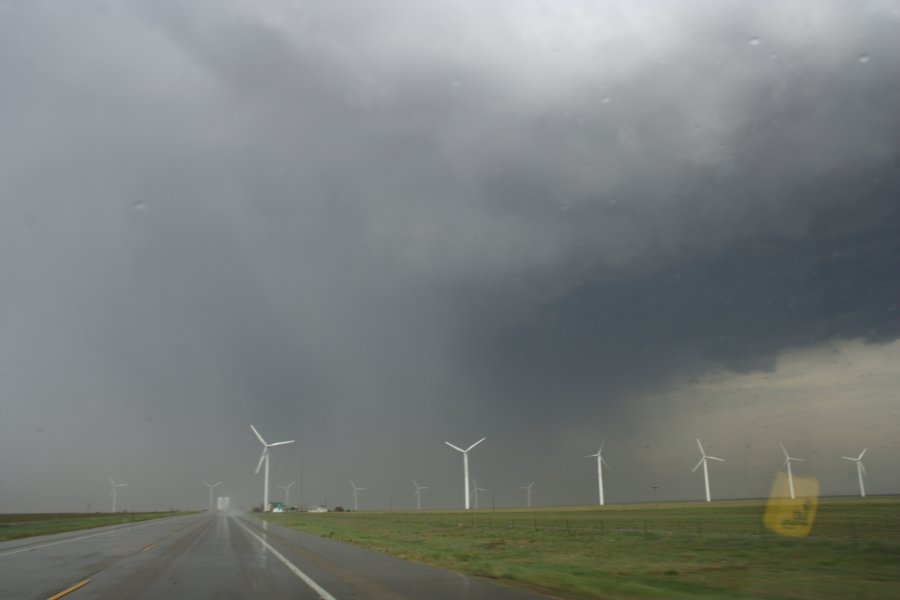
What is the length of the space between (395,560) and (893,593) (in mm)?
18033

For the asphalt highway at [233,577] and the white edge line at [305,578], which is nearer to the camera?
the white edge line at [305,578]

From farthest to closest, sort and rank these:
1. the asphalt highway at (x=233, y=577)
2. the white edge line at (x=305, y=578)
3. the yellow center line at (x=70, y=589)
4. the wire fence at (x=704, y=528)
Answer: the wire fence at (x=704, y=528) → the asphalt highway at (x=233, y=577) → the yellow center line at (x=70, y=589) → the white edge line at (x=305, y=578)

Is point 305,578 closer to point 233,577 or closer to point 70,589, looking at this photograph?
point 233,577

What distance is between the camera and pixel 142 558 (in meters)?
31.4

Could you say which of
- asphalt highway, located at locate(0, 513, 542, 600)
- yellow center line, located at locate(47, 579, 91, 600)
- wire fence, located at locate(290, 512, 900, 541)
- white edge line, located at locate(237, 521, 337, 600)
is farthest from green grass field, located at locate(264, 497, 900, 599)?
yellow center line, located at locate(47, 579, 91, 600)

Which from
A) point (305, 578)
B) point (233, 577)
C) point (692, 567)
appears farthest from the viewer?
point (692, 567)

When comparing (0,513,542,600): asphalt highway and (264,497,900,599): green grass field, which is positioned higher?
(0,513,542,600): asphalt highway

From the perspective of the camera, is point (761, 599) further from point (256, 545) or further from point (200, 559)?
point (256, 545)

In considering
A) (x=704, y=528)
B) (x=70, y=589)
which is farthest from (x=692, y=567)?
(x=704, y=528)

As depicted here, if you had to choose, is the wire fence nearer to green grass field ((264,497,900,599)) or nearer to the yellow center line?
green grass field ((264,497,900,599))

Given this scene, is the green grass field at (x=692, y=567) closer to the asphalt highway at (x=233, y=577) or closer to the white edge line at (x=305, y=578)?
the asphalt highway at (x=233, y=577)

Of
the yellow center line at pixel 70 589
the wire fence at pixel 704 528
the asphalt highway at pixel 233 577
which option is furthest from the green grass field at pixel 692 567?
the yellow center line at pixel 70 589

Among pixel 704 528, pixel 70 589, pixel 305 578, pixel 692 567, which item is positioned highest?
pixel 70 589

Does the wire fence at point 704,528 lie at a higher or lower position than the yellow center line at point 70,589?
lower
